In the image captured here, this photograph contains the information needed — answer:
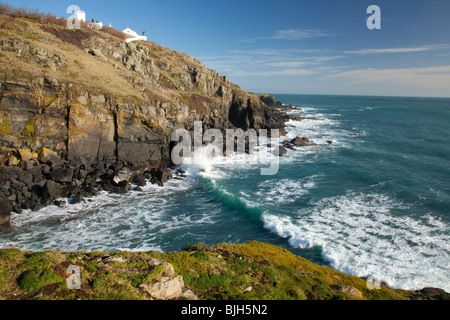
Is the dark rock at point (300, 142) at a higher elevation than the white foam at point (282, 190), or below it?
higher

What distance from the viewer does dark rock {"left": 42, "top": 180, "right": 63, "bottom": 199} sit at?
2280cm

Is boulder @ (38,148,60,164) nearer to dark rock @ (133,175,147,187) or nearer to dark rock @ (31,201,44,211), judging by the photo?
dark rock @ (31,201,44,211)

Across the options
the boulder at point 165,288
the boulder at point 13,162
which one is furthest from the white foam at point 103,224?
the boulder at point 165,288

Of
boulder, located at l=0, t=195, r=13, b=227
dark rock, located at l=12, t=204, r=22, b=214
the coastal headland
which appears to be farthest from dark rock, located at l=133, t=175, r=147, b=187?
boulder, located at l=0, t=195, r=13, b=227

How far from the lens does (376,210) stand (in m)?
21.9

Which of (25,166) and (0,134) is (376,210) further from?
(0,134)

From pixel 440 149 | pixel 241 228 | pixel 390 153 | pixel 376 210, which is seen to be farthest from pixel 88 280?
pixel 440 149

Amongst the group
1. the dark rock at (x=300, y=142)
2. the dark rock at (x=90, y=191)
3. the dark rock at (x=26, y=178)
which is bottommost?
the dark rock at (x=90, y=191)

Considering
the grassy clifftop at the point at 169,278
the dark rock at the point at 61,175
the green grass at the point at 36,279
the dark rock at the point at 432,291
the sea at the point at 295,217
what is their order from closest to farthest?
the green grass at the point at 36,279 < the grassy clifftop at the point at 169,278 < the dark rock at the point at 432,291 < the sea at the point at 295,217 < the dark rock at the point at 61,175

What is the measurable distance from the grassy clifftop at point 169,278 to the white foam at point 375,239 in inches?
102

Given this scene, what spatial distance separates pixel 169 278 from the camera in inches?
348

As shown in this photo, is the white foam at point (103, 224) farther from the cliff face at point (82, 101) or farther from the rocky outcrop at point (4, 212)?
the cliff face at point (82, 101)

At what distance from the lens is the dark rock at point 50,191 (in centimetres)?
2280

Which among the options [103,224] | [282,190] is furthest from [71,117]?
[282,190]
